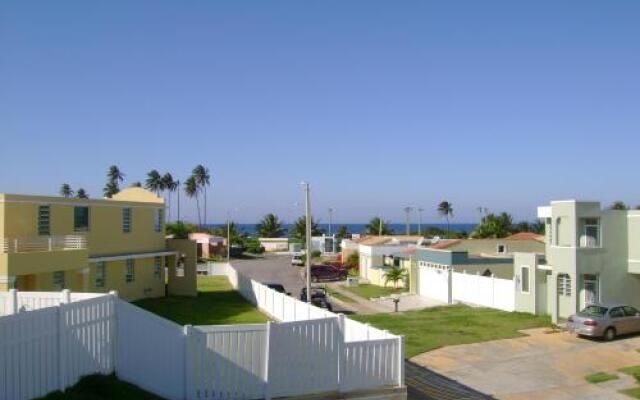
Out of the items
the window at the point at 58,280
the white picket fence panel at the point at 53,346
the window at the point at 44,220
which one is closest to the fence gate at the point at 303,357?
the white picket fence panel at the point at 53,346

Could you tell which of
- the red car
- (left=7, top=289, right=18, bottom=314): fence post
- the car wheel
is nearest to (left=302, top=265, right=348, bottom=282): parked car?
the red car

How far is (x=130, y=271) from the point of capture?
3722 cm

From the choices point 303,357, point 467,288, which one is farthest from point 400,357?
point 467,288

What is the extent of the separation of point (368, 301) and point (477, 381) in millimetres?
23587

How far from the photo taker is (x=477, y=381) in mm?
21625

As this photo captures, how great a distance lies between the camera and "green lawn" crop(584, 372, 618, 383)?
872 inches

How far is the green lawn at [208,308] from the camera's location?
96.4 ft

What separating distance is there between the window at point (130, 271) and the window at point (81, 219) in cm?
423

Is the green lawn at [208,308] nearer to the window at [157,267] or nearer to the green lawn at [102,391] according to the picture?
the window at [157,267]

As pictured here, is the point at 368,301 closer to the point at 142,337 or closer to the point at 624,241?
the point at 624,241

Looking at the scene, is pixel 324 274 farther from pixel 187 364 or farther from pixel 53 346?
pixel 53 346

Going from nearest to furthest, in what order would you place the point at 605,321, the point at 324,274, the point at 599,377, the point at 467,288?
the point at 599,377 < the point at 605,321 < the point at 467,288 < the point at 324,274

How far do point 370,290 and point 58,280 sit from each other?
27911 mm

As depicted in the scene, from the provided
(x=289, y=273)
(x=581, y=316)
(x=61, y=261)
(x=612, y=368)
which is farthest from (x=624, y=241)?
(x=289, y=273)
